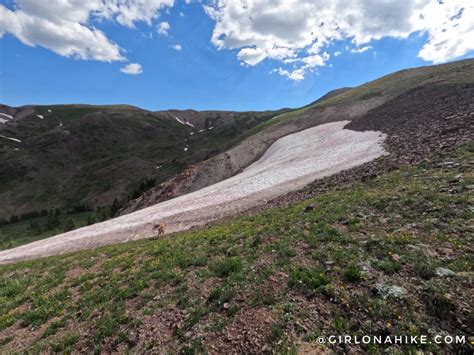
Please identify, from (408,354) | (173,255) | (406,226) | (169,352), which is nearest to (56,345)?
(169,352)

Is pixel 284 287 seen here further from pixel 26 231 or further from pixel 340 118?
pixel 26 231

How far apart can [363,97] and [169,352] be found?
2706 inches

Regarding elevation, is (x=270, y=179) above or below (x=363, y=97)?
below

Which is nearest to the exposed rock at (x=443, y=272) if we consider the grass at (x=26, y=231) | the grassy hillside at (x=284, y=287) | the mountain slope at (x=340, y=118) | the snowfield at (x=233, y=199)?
the grassy hillside at (x=284, y=287)

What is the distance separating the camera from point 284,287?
9430 mm

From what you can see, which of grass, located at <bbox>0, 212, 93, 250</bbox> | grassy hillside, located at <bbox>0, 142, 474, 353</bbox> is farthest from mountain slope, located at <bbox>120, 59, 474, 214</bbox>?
grass, located at <bbox>0, 212, 93, 250</bbox>

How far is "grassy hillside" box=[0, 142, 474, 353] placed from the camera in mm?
7477

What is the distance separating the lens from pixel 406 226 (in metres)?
11.4

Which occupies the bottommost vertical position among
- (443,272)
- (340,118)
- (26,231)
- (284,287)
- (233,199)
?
(26,231)

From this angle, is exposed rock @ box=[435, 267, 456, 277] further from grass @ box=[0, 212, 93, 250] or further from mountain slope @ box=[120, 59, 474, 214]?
grass @ box=[0, 212, 93, 250]

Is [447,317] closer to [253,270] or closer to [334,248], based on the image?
[334,248]

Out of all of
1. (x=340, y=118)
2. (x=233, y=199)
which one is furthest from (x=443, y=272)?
(x=340, y=118)

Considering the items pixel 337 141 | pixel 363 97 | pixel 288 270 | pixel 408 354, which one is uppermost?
pixel 363 97

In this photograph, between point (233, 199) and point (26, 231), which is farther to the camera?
point (26, 231)
